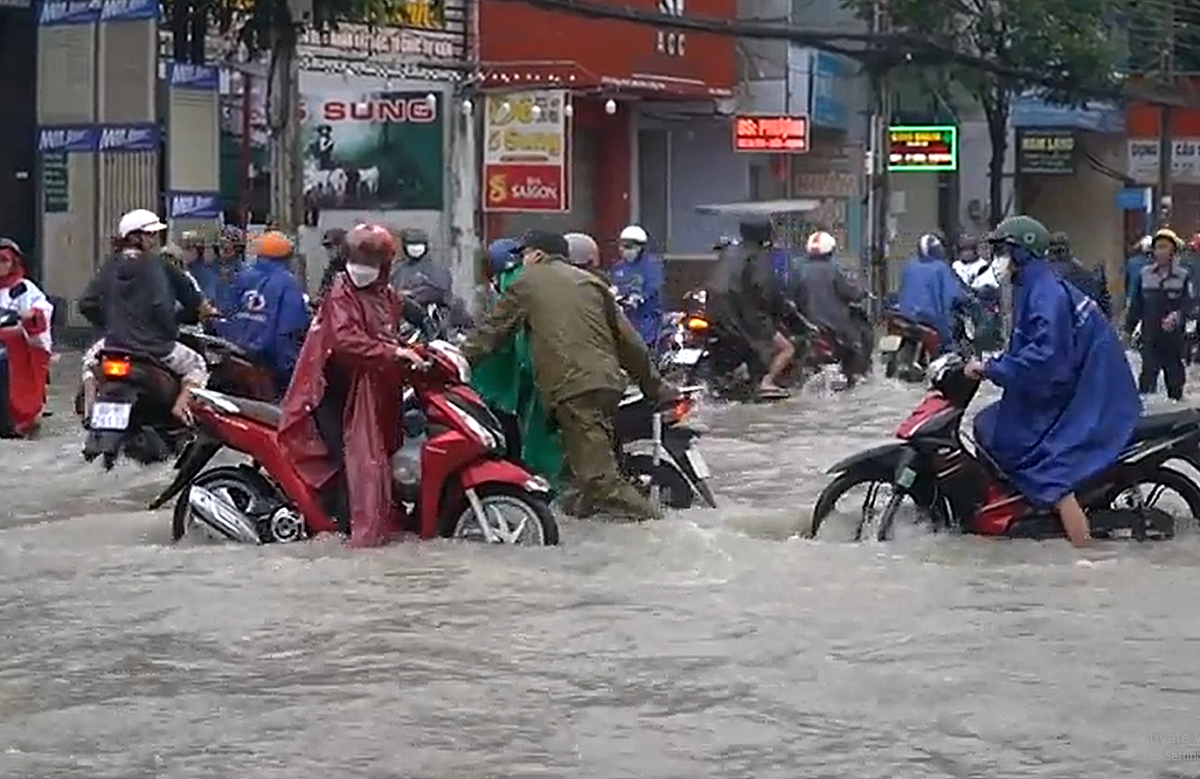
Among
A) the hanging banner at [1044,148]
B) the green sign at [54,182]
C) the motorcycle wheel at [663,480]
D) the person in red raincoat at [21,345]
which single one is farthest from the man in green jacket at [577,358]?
the hanging banner at [1044,148]

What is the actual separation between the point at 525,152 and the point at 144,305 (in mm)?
14285

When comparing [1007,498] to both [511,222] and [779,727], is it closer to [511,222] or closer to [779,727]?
[779,727]

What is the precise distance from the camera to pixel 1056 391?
11.5 meters

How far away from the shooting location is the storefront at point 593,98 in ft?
95.7

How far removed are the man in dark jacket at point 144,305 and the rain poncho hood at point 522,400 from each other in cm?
338

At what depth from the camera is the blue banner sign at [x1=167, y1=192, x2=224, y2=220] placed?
1014 inches

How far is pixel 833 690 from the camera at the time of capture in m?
8.50

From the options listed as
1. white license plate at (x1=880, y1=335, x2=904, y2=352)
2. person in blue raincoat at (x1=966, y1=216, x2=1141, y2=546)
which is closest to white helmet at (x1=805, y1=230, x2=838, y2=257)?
white license plate at (x1=880, y1=335, x2=904, y2=352)

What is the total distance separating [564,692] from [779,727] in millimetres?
886

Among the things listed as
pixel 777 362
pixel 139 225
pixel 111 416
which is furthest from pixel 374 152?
pixel 111 416

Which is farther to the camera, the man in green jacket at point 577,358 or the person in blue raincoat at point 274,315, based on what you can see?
the person in blue raincoat at point 274,315

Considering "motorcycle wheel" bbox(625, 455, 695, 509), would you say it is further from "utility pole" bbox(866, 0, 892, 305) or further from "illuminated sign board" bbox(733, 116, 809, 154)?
"utility pole" bbox(866, 0, 892, 305)

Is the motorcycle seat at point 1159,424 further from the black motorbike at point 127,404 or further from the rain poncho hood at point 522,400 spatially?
the black motorbike at point 127,404

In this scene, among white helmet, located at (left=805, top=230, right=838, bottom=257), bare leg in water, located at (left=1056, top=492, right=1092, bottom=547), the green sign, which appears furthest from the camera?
the green sign
